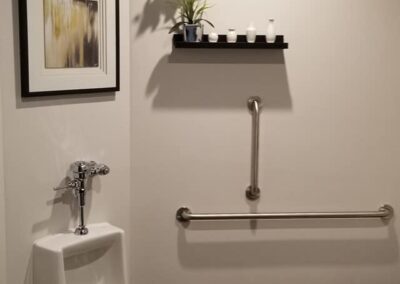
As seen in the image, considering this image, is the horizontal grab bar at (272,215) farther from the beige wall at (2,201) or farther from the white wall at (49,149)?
the beige wall at (2,201)

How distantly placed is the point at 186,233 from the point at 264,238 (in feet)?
1.11

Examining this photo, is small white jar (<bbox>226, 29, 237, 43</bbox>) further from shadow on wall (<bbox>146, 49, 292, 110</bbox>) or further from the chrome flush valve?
the chrome flush valve

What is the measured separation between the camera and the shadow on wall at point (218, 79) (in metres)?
2.26

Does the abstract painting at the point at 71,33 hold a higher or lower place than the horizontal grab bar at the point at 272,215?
higher

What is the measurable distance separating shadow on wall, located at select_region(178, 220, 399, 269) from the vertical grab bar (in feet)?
0.47

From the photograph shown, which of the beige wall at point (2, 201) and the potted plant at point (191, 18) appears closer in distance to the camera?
the beige wall at point (2, 201)

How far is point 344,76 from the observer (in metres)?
2.34

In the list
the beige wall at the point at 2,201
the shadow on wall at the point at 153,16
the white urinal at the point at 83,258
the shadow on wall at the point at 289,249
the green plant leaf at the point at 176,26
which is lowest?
the shadow on wall at the point at 289,249

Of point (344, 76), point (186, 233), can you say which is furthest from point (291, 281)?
point (344, 76)

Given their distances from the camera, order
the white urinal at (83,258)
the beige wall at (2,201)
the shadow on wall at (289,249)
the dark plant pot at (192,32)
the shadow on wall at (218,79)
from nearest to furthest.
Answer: the beige wall at (2,201) → the white urinal at (83,258) → the dark plant pot at (192,32) → the shadow on wall at (218,79) → the shadow on wall at (289,249)

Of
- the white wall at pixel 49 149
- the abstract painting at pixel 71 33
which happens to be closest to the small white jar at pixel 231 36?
the white wall at pixel 49 149

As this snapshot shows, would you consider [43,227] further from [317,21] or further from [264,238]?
[317,21]

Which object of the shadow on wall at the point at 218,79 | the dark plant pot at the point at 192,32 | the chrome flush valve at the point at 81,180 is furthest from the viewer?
the shadow on wall at the point at 218,79

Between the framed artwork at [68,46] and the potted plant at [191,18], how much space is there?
26cm
